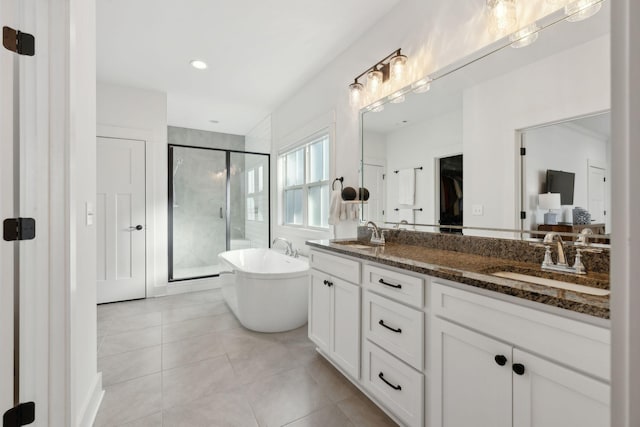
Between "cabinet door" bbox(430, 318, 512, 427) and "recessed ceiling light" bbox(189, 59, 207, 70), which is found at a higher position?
"recessed ceiling light" bbox(189, 59, 207, 70)

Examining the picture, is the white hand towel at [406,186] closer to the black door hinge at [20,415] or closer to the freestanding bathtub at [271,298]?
the freestanding bathtub at [271,298]

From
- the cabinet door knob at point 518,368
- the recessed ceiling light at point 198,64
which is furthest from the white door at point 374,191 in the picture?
the recessed ceiling light at point 198,64

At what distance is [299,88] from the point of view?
11.9 feet

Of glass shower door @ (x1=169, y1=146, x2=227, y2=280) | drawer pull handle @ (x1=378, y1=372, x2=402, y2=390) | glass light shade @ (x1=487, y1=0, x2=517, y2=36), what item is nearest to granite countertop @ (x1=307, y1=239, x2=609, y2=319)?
drawer pull handle @ (x1=378, y1=372, x2=402, y2=390)

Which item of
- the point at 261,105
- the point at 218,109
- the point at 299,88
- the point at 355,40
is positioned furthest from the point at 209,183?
the point at 355,40

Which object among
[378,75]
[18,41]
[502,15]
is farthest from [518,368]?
[18,41]

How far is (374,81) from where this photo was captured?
7.83 ft

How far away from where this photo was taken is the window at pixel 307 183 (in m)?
3.47

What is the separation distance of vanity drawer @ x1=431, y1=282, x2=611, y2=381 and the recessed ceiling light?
3.11 m

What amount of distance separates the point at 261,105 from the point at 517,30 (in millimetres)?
3347

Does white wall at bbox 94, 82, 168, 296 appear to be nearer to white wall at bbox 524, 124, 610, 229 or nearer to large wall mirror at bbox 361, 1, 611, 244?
large wall mirror at bbox 361, 1, 611, 244

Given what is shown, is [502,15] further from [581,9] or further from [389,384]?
[389,384]

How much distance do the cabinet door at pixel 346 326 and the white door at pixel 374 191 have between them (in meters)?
0.75

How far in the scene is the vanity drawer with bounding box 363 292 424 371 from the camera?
140 cm
